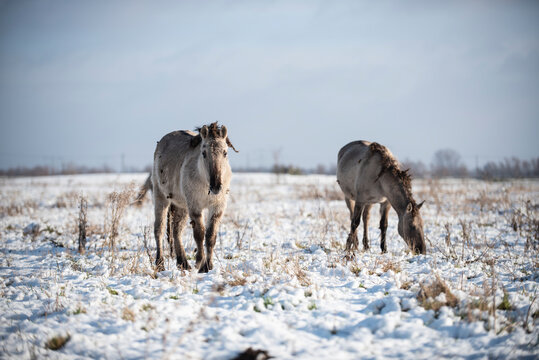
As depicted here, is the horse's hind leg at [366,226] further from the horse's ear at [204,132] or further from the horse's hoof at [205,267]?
the horse's ear at [204,132]

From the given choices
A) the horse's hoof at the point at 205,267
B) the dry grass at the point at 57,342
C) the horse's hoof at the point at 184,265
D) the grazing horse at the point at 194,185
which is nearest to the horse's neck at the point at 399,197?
the grazing horse at the point at 194,185

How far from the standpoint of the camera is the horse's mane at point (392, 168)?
7.05 metres

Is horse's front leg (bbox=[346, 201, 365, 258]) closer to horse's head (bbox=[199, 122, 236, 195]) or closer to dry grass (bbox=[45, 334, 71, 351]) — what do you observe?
horse's head (bbox=[199, 122, 236, 195])

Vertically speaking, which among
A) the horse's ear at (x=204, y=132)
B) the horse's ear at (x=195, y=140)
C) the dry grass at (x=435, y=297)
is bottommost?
the dry grass at (x=435, y=297)

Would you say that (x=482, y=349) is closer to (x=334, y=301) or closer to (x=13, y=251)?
(x=334, y=301)

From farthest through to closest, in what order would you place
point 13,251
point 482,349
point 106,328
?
point 13,251, point 106,328, point 482,349

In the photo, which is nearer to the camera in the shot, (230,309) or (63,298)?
(230,309)

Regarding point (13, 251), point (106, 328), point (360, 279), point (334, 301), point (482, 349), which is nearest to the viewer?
Answer: point (482, 349)

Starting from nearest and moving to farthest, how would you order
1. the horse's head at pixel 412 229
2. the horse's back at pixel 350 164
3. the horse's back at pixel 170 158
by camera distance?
1. the horse's back at pixel 170 158
2. the horse's head at pixel 412 229
3. the horse's back at pixel 350 164

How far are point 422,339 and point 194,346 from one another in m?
2.19

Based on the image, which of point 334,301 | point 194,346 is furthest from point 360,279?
point 194,346

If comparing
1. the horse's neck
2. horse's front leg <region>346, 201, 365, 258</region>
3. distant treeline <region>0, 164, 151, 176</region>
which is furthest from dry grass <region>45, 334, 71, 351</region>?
distant treeline <region>0, 164, 151, 176</region>

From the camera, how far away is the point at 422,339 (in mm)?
3062

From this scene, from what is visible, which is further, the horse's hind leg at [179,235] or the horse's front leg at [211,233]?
the horse's hind leg at [179,235]
